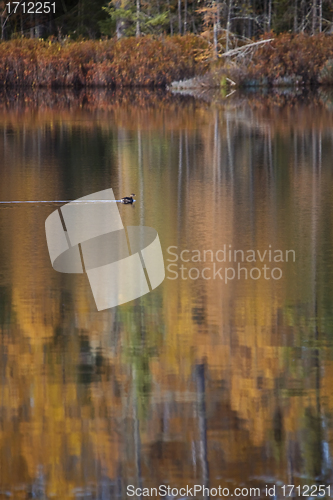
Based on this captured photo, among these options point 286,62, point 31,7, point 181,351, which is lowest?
point 181,351

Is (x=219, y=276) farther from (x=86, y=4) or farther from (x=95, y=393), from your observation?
(x=86, y=4)

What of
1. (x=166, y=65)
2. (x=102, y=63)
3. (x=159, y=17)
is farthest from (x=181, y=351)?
(x=159, y=17)

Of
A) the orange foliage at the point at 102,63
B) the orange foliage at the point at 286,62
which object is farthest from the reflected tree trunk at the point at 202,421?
the orange foliage at the point at 102,63

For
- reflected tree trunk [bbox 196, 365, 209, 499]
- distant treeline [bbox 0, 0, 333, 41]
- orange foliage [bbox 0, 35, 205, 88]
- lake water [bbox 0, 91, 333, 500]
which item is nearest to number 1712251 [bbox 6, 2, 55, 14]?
distant treeline [bbox 0, 0, 333, 41]

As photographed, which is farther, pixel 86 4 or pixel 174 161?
pixel 86 4

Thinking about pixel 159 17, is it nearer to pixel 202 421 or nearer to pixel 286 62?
pixel 286 62

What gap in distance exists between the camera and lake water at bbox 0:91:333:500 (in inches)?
159

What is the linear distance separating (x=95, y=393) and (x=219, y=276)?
2528mm

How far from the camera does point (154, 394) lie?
4773 mm

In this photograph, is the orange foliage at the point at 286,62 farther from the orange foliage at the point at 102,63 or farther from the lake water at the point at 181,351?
the lake water at the point at 181,351

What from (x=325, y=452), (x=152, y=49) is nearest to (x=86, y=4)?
(x=152, y=49)

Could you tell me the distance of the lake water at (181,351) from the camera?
159 inches

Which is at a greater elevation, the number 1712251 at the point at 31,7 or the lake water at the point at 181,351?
the number 1712251 at the point at 31,7

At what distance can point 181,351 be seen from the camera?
5.38m
